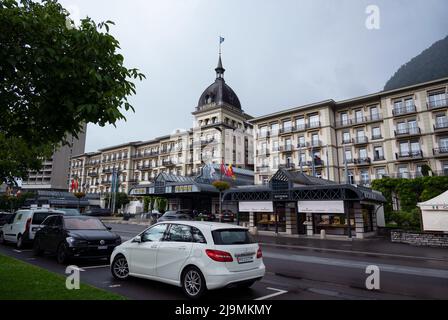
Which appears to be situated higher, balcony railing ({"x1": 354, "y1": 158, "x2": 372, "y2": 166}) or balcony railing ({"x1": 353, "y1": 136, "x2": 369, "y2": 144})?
balcony railing ({"x1": 353, "y1": 136, "x2": 369, "y2": 144})

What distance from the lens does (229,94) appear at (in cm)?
6888

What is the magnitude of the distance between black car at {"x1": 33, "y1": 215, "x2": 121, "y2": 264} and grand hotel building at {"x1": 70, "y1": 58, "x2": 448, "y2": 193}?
87.5 ft

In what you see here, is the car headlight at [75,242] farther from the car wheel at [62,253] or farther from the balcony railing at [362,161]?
the balcony railing at [362,161]

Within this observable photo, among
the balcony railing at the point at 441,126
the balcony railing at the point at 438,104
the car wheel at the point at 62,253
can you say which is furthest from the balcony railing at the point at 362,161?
the car wheel at the point at 62,253

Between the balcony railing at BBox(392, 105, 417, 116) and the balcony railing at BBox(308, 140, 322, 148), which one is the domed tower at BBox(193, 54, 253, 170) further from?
the balcony railing at BBox(392, 105, 417, 116)

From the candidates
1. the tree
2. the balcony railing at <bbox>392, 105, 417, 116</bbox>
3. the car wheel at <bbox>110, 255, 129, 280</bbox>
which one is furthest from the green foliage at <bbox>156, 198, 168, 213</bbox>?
the tree

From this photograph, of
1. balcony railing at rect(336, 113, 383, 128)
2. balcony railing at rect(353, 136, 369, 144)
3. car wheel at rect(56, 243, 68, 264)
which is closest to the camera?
car wheel at rect(56, 243, 68, 264)

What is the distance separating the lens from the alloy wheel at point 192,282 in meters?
6.25

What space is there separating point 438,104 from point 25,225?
47010mm

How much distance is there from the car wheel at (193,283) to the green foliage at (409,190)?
31621 mm

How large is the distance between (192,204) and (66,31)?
49430 mm

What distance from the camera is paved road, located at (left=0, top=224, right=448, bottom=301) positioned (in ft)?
22.6
